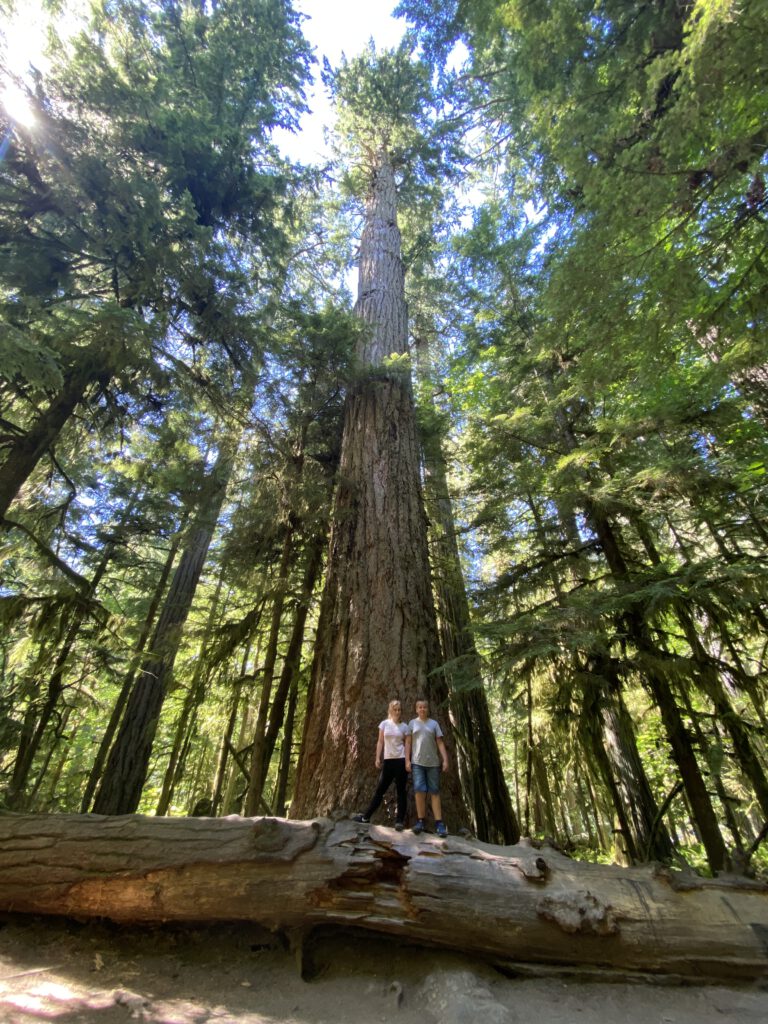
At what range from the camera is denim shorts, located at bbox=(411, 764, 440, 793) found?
338 cm

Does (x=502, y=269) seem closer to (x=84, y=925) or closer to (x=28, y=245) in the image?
(x=28, y=245)

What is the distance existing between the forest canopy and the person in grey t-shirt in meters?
0.41

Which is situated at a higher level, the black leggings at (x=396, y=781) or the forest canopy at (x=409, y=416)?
the forest canopy at (x=409, y=416)

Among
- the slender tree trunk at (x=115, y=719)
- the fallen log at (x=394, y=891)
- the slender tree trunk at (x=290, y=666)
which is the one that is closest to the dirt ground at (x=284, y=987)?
the fallen log at (x=394, y=891)

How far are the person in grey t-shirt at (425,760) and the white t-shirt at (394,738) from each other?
0.04 meters

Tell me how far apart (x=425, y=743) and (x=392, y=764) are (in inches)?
10.9

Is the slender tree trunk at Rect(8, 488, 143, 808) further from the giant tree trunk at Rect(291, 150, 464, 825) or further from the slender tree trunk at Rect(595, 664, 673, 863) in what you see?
the slender tree trunk at Rect(595, 664, 673, 863)

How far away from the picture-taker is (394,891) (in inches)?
97.3

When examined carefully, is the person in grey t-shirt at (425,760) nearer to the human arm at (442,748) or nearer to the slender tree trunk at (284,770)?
the human arm at (442,748)

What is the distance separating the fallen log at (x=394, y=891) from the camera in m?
2.28

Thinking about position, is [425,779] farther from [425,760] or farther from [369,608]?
[369,608]

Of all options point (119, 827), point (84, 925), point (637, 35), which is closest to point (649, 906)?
point (119, 827)

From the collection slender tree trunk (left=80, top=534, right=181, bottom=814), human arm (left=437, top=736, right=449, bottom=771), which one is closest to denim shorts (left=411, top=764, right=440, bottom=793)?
human arm (left=437, top=736, right=449, bottom=771)

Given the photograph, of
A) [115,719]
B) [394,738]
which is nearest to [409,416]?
[394,738]
